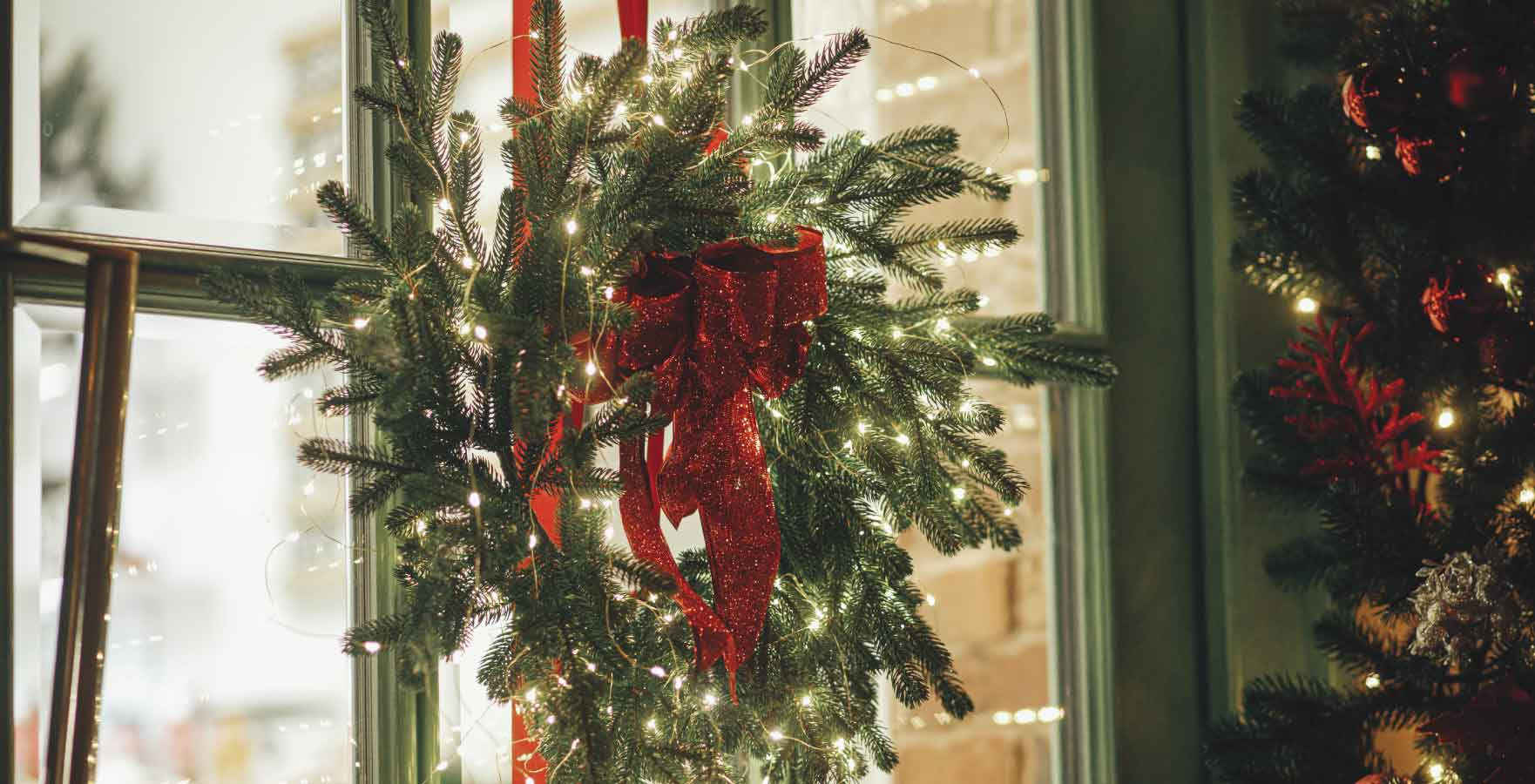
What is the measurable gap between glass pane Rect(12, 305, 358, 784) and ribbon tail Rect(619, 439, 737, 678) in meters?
0.23

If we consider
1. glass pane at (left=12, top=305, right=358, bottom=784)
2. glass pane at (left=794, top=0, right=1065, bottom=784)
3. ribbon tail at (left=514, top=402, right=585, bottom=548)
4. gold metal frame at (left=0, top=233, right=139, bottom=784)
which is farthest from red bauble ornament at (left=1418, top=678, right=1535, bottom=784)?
gold metal frame at (left=0, top=233, right=139, bottom=784)

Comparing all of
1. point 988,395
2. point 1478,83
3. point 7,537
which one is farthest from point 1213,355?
point 7,537

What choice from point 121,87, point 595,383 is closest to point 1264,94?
point 595,383

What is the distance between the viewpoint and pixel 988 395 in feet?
4.24

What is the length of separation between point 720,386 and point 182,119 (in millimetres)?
498

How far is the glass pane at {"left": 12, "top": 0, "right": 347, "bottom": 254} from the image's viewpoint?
2.77 ft

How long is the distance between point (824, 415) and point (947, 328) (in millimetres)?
136

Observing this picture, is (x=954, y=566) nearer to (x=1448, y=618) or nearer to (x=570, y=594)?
(x=1448, y=618)

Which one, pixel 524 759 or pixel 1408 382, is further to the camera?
pixel 1408 382

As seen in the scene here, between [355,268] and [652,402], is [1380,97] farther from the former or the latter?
[355,268]

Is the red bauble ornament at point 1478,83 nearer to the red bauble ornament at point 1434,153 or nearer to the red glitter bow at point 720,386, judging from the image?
the red bauble ornament at point 1434,153

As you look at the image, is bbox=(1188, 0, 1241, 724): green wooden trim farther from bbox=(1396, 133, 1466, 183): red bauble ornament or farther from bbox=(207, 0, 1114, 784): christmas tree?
bbox=(207, 0, 1114, 784): christmas tree

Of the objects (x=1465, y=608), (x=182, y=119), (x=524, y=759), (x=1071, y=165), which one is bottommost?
(x=524, y=759)

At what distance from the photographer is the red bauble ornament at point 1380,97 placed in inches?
42.3
